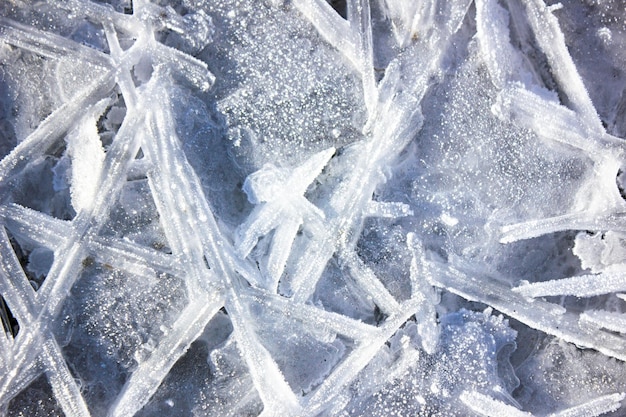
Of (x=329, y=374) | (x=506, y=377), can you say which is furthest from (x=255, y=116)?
(x=506, y=377)

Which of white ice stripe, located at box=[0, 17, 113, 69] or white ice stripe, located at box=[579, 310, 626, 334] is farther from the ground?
white ice stripe, located at box=[0, 17, 113, 69]

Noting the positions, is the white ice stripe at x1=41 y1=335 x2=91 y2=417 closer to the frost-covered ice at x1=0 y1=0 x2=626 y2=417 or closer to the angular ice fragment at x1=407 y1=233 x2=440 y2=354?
the frost-covered ice at x1=0 y1=0 x2=626 y2=417

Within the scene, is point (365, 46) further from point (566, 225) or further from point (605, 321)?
point (605, 321)

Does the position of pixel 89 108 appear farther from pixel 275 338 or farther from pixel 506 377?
pixel 506 377

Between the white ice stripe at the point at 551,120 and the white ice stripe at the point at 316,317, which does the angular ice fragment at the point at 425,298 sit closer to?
the white ice stripe at the point at 316,317

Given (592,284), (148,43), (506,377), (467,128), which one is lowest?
(506,377)

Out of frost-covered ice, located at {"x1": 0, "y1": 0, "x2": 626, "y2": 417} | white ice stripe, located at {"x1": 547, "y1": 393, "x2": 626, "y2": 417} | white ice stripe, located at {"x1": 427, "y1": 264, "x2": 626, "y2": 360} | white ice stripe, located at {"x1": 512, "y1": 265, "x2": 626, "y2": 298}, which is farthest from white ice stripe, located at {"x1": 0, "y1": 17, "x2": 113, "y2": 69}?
white ice stripe, located at {"x1": 547, "y1": 393, "x2": 626, "y2": 417}

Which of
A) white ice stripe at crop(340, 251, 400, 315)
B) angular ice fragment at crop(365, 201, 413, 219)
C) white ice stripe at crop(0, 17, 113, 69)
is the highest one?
white ice stripe at crop(0, 17, 113, 69)

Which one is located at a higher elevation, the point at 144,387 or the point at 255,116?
the point at 255,116

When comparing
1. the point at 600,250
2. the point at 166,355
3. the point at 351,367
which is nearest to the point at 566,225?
the point at 600,250
